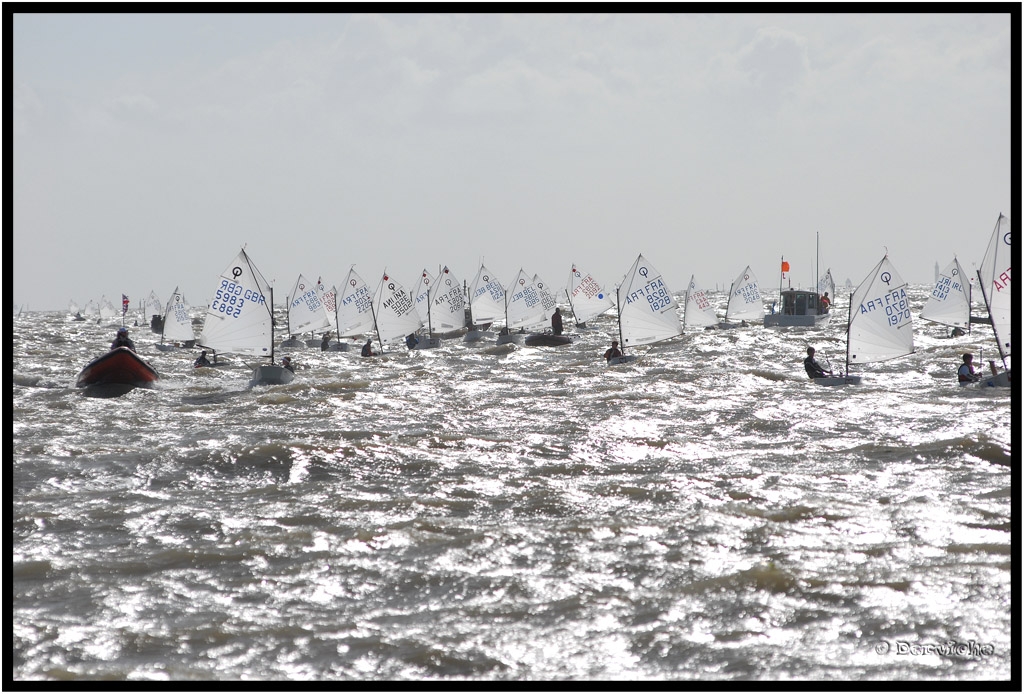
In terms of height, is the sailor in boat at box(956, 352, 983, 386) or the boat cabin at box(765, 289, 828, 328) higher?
the boat cabin at box(765, 289, 828, 328)

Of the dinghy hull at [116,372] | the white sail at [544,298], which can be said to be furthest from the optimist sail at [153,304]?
the dinghy hull at [116,372]

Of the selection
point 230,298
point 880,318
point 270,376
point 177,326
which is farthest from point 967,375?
point 177,326

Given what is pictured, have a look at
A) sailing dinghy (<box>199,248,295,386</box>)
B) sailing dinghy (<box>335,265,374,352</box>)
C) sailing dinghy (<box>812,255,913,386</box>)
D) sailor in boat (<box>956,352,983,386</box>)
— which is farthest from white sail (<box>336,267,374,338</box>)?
sailor in boat (<box>956,352,983,386</box>)

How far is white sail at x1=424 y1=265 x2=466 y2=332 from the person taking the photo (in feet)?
158

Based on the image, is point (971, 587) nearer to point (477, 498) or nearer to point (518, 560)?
point (518, 560)

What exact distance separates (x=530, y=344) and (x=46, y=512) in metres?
31.8

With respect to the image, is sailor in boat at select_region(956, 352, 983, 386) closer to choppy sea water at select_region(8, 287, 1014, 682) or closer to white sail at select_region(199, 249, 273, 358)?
choppy sea water at select_region(8, 287, 1014, 682)

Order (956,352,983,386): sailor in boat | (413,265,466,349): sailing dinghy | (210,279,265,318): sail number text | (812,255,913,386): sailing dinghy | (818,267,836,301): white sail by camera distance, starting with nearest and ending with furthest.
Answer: (956,352,983,386): sailor in boat
(812,255,913,386): sailing dinghy
(210,279,265,318): sail number text
(413,265,466,349): sailing dinghy
(818,267,836,301): white sail

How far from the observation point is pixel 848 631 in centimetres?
749

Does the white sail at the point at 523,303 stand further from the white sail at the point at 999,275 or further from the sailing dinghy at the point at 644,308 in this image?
the white sail at the point at 999,275

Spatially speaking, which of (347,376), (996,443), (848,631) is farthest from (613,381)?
(848,631)

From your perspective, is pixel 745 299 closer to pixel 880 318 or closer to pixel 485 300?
pixel 485 300

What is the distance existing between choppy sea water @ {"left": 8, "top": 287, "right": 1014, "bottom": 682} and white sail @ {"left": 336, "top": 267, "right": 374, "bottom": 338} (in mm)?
21403

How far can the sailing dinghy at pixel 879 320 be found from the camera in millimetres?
26281
